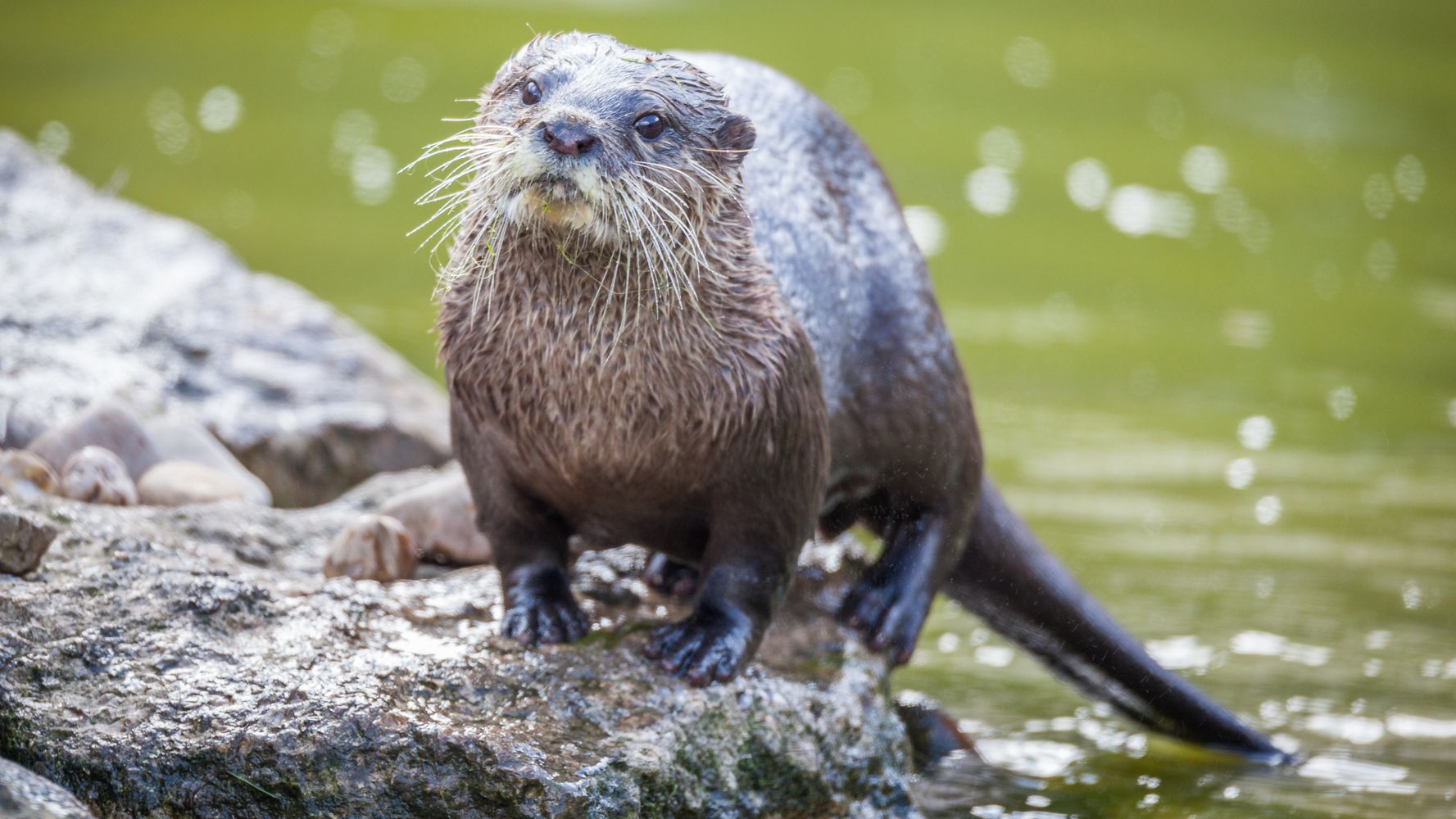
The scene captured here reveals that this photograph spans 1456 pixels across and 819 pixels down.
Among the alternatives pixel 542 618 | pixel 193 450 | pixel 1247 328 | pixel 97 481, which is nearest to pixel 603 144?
pixel 542 618

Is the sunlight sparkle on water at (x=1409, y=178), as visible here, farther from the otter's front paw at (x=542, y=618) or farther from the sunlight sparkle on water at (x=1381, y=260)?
the otter's front paw at (x=542, y=618)

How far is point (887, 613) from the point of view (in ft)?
10.9

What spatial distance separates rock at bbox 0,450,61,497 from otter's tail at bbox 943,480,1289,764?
1.80 m

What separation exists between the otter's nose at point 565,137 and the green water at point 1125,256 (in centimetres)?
151

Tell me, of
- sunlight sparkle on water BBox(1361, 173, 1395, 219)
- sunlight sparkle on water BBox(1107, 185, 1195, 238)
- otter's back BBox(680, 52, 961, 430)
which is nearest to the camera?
otter's back BBox(680, 52, 961, 430)

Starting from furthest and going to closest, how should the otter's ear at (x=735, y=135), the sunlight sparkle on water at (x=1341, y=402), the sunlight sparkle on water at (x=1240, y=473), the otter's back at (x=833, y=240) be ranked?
the sunlight sparkle on water at (x=1341, y=402) < the sunlight sparkle on water at (x=1240, y=473) < the otter's back at (x=833, y=240) < the otter's ear at (x=735, y=135)

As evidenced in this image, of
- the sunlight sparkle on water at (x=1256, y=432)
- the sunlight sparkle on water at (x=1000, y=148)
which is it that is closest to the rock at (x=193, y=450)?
the sunlight sparkle on water at (x=1256, y=432)

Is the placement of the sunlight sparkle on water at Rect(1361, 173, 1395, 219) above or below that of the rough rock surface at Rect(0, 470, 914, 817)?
above

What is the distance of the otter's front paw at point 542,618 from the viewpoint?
9.52 ft

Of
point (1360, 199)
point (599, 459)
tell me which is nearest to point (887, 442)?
point (599, 459)

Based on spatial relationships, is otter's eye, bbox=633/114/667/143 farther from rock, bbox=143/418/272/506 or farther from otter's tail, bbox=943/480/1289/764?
rock, bbox=143/418/272/506

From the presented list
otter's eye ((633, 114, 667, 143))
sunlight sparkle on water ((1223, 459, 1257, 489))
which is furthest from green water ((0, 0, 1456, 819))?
otter's eye ((633, 114, 667, 143))

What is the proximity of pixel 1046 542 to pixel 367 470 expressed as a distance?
1886 millimetres

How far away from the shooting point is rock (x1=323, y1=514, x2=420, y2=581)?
329 cm
